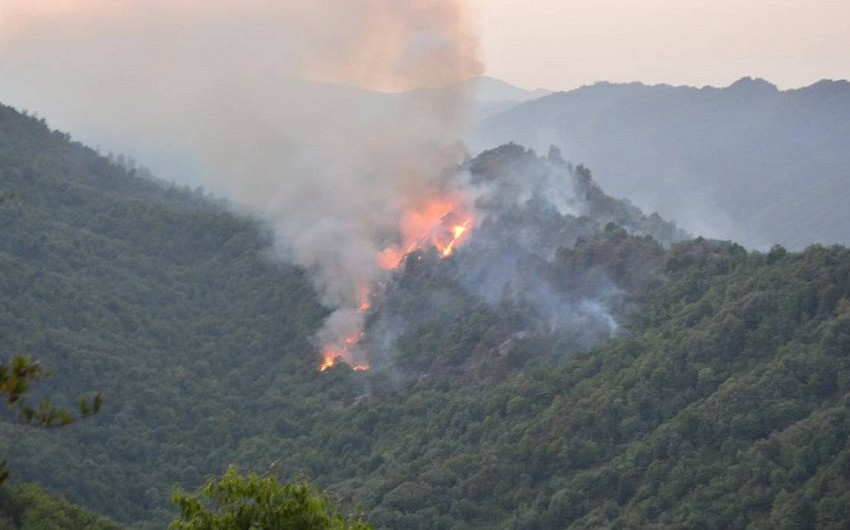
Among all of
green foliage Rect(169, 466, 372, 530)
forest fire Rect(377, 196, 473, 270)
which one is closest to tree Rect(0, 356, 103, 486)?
green foliage Rect(169, 466, 372, 530)

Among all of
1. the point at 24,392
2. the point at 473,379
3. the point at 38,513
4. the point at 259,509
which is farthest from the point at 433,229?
the point at 24,392

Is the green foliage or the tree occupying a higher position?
the green foliage

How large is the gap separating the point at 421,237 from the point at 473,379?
2109 centimetres

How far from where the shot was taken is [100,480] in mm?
67938

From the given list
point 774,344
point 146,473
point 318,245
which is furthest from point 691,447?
point 318,245

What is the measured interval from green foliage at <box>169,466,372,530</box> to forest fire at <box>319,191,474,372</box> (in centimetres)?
5693

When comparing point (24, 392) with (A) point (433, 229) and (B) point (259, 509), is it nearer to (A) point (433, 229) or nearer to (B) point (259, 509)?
(B) point (259, 509)

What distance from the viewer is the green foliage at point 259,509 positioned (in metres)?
28.5

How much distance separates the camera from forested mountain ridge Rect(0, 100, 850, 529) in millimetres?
57281

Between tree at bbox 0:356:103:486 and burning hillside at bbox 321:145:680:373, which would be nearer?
tree at bbox 0:356:103:486

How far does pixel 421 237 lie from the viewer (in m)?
96.2

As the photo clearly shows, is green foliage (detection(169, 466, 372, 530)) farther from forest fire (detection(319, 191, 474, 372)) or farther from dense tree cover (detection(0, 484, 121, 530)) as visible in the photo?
forest fire (detection(319, 191, 474, 372))

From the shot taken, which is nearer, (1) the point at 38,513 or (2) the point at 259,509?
(2) the point at 259,509

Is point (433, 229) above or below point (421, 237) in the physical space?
Answer: above
